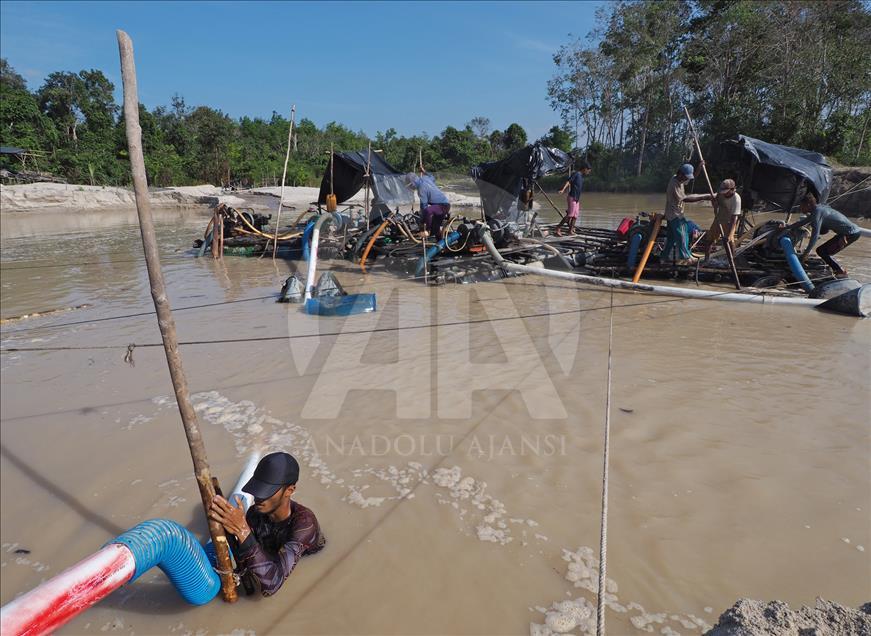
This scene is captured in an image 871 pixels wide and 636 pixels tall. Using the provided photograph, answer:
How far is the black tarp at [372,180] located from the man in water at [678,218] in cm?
541

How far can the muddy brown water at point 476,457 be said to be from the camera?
2.21 metres

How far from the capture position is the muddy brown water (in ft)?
7.26

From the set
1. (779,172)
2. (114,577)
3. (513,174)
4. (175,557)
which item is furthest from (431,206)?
(114,577)

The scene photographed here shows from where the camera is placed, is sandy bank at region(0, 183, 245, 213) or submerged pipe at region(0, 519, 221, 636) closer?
submerged pipe at region(0, 519, 221, 636)

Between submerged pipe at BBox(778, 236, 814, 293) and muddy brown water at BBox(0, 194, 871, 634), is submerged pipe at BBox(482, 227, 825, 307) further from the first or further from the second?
submerged pipe at BBox(778, 236, 814, 293)

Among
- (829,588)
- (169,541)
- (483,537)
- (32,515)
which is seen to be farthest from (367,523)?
(829,588)

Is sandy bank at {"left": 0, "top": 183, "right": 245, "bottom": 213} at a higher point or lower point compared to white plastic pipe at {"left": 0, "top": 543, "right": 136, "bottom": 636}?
higher

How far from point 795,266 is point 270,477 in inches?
296

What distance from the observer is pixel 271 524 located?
238cm

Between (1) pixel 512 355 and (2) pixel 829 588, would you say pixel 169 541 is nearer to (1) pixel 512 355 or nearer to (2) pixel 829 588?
(2) pixel 829 588

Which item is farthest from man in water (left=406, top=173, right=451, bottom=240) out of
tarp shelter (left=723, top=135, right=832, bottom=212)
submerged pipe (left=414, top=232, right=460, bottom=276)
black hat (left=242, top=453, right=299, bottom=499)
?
black hat (left=242, top=453, right=299, bottom=499)

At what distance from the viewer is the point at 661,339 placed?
5352 millimetres

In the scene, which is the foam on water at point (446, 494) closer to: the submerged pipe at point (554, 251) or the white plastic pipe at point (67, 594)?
the white plastic pipe at point (67, 594)

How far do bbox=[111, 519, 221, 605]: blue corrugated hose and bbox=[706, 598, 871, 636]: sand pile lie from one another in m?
1.92
